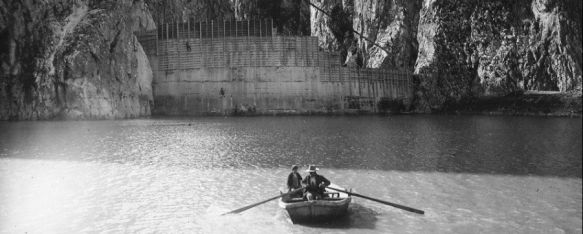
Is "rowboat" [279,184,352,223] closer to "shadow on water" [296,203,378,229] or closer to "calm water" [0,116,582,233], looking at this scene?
"shadow on water" [296,203,378,229]

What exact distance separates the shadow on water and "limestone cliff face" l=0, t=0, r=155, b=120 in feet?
137

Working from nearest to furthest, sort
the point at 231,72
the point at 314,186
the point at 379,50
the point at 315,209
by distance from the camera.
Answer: the point at 315,209 < the point at 314,186 < the point at 231,72 < the point at 379,50

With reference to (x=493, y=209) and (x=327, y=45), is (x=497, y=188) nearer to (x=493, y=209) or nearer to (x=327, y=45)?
(x=493, y=209)

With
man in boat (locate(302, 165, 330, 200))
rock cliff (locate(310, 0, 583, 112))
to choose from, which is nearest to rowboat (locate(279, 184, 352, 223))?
man in boat (locate(302, 165, 330, 200))

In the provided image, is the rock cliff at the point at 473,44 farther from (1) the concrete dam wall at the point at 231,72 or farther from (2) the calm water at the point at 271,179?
(2) the calm water at the point at 271,179

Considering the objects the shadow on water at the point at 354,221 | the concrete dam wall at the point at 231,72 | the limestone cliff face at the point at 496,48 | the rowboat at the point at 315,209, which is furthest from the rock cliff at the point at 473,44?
the rowboat at the point at 315,209

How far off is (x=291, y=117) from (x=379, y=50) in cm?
2442

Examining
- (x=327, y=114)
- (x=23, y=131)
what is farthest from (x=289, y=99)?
Result: (x=23, y=131)

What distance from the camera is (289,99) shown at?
60.9 meters

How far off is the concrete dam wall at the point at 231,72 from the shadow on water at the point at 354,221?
4438cm

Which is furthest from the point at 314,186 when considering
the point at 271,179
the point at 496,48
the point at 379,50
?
the point at 379,50

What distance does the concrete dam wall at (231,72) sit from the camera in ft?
196

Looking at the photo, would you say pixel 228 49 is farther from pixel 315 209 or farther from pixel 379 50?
pixel 315 209

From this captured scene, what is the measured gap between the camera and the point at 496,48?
6391 centimetres
